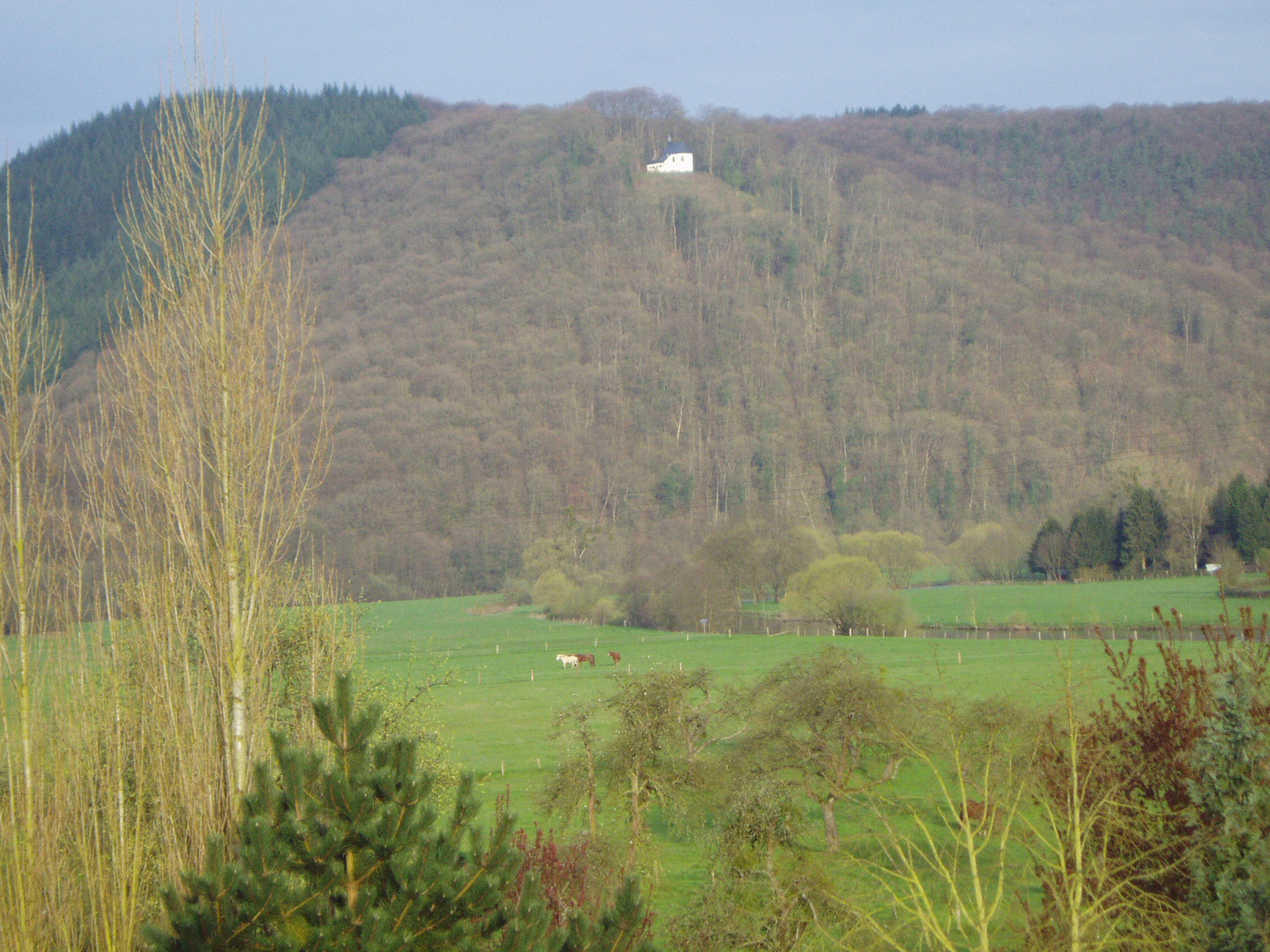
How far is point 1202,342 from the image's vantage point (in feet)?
475

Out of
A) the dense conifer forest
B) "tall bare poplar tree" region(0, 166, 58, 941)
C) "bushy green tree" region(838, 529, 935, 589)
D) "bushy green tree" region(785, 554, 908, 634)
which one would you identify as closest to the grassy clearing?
"bushy green tree" region(785, 554, 908, 634)

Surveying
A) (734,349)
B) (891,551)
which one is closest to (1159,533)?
(891,551)

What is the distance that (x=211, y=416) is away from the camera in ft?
26.6

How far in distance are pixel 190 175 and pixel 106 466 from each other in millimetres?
2298

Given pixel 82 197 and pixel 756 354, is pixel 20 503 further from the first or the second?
pixel 82 197

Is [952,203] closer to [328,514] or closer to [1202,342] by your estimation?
[1202,342]

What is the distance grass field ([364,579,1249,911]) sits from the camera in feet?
113

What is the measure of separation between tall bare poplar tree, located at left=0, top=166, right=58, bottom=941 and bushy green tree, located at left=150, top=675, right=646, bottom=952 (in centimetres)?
169

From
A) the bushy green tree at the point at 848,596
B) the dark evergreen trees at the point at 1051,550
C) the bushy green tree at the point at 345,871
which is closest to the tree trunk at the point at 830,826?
the bushy green tree at the point at 345,871

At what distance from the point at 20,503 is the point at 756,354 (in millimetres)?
142157

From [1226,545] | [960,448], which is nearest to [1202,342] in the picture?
[960,448]

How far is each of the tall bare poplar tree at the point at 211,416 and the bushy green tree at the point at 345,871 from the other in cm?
87

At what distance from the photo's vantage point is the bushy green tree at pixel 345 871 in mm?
6711

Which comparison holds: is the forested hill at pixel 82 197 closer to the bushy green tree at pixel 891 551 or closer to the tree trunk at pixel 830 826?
the bushy green tree at pixel 891 551
